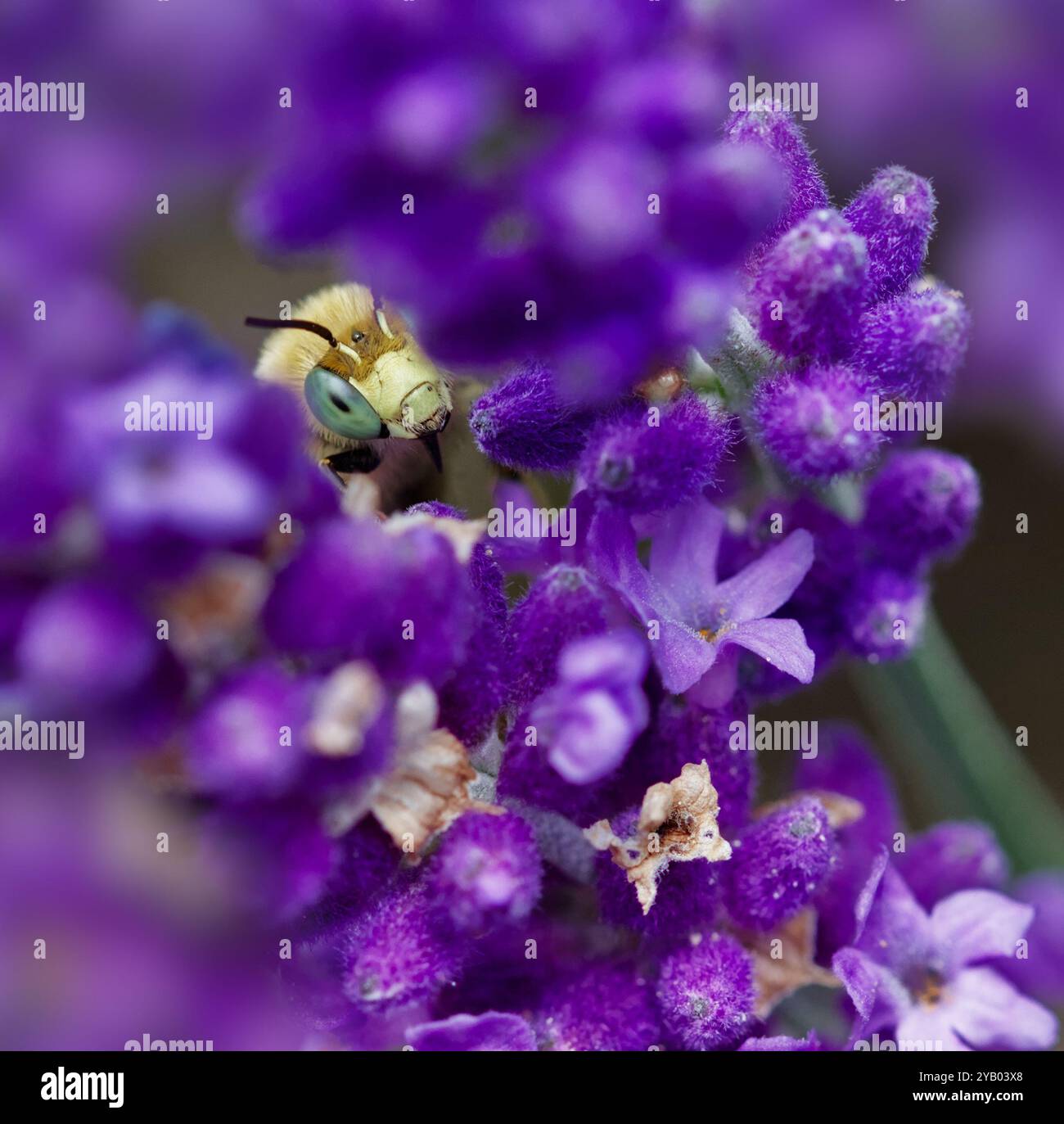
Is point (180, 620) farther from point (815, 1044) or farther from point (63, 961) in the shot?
point (815, 1044)

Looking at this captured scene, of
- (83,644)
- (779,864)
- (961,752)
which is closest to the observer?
(83,644)

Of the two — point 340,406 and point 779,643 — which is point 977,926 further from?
point 340,406

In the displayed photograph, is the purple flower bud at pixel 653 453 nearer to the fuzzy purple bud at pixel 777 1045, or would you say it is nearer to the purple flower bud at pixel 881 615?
the purple flower bud at pixel 881 615

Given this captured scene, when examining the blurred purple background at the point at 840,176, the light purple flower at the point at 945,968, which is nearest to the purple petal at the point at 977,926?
the light purple flower at the point at 945,968

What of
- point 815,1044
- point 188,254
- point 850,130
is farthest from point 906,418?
point 188,254

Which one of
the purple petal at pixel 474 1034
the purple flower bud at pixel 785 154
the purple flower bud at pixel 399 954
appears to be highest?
the purple flower bud at pixel 785 154

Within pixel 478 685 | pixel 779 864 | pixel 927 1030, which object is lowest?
pixel 927 1030

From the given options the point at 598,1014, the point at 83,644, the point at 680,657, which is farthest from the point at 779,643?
the point at 83,644

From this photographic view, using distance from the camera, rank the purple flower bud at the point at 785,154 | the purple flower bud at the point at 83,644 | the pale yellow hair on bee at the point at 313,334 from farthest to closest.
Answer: the pale yellow hair on bee at the point at 313,334 → the purple flower bud at the point at 785,154 → the purple flower bud at the point at 83,644
